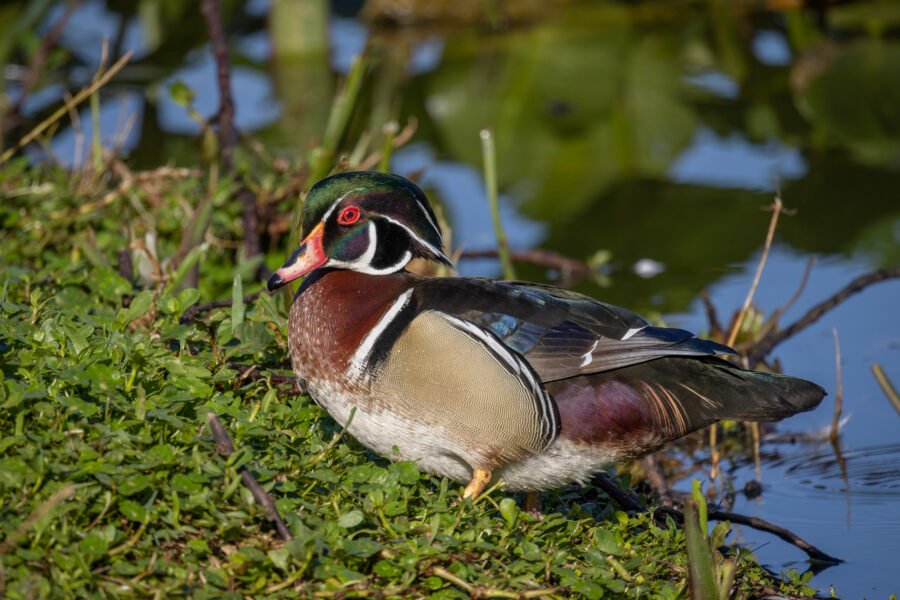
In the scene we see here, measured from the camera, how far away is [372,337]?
337 cm

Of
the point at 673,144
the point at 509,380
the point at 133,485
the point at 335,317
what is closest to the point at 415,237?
the point at 335,317

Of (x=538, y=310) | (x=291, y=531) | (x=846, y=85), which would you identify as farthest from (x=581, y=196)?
(x=291, y=531)

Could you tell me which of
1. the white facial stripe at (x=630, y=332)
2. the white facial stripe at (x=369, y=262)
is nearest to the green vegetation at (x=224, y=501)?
the white facial stripe at (x=369, y=262)

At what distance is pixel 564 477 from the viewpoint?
341 centimetres

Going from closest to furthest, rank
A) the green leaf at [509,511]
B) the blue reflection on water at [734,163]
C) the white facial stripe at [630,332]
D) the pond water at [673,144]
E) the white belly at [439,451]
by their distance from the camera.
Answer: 1. the green leaf at [509,511]
2. the white belly at [439,451]
3. the white facial stripe at [630,332]
4. the pond water at [673,144]
5. the blue reflection on water at [734,163]

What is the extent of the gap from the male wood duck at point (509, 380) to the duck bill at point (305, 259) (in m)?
0.05

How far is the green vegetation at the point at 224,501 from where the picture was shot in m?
2.71

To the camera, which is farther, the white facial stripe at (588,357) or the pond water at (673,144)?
the pond water at (673,144)

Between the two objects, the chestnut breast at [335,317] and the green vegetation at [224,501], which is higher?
the chestnut breast at [335,317]

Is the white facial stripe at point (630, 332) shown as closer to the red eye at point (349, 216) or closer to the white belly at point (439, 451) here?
the white belly at point (439, 451)

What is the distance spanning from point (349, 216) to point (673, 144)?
186 inches

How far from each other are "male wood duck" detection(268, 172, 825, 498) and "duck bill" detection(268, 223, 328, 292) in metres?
0.05

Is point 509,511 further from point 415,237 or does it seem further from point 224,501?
point 415,237

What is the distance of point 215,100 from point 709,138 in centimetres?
340
